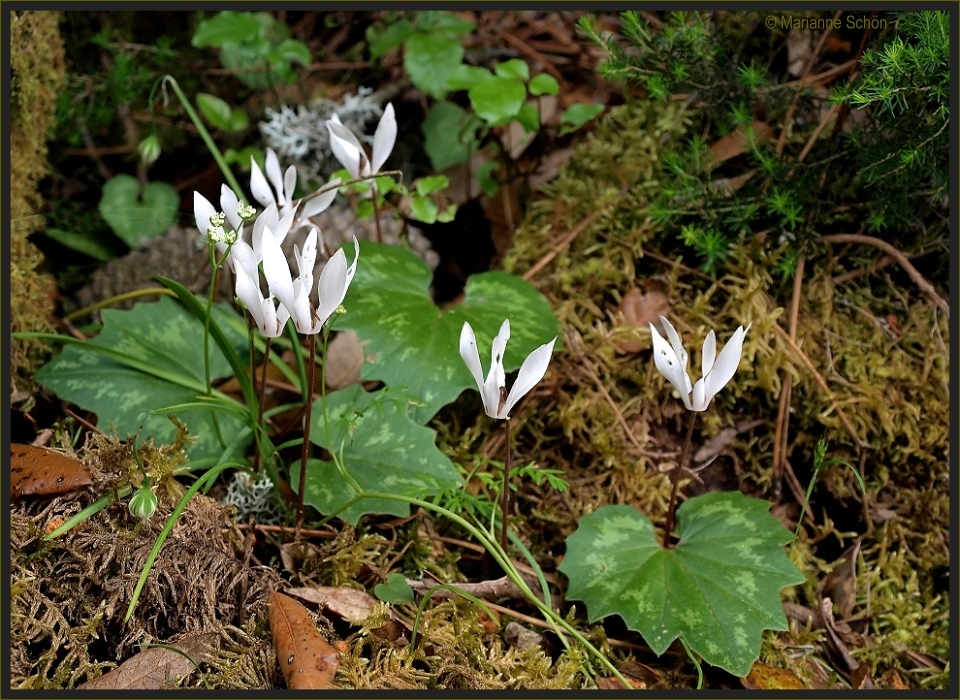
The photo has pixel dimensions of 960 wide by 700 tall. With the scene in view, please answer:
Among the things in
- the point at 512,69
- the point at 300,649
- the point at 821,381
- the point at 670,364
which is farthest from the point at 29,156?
the point at 821,381

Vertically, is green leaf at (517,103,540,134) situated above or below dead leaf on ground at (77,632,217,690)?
above

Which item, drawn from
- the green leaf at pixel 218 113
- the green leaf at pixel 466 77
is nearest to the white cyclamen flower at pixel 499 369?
the green leaf at pixel 466 77

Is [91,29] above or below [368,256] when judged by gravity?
above

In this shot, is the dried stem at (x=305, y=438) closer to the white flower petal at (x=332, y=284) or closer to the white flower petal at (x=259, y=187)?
the white flower petal at (x=332, y=284)

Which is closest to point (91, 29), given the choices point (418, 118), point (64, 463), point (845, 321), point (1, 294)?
point (418, 118)

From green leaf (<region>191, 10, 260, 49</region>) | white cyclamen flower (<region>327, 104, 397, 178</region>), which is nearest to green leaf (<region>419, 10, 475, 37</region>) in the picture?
green leaf (<region>191, 10, 260, 49</region>)

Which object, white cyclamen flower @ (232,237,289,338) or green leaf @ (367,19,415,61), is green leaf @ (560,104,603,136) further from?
white cyclamen flower @ (232,237,289,338)

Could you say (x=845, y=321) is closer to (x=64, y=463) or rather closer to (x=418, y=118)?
(x=418, y=118)
